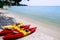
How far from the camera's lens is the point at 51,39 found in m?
12.0

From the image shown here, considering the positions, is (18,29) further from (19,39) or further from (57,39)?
(57,39)

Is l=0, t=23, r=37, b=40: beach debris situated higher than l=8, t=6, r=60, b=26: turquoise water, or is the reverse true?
l=0, t=23, r=37, b=40: beach debris

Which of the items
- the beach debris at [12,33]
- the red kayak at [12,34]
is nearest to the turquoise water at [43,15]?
the beach debris at [12,33]

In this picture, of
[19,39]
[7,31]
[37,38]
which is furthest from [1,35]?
[37,38]

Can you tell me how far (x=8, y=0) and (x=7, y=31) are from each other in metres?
22.6

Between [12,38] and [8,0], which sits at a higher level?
[12,38]

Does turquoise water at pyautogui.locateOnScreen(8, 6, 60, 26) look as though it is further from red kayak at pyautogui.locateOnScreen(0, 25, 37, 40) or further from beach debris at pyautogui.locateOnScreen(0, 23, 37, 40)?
red kayak at pyautogui.locateOnScreen(0, 25, 37, 40)

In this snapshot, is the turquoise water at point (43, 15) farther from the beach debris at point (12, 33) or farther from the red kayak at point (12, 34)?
the red kayak at point (12, 34)

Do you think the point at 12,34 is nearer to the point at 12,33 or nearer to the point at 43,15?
the point at 12,33

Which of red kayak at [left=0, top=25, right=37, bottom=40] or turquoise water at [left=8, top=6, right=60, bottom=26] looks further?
turquoise water at [left=8, top=6, right=60, bottom=26]

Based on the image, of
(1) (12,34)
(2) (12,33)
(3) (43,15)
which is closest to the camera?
(1) (12,34)

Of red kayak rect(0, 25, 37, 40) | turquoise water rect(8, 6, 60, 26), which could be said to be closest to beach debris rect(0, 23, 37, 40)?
red kayak rect(0, 25, 37, 40)

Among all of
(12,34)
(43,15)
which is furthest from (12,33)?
(43,15)

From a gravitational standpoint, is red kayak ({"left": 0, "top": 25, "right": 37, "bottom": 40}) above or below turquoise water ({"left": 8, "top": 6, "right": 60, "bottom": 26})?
above
